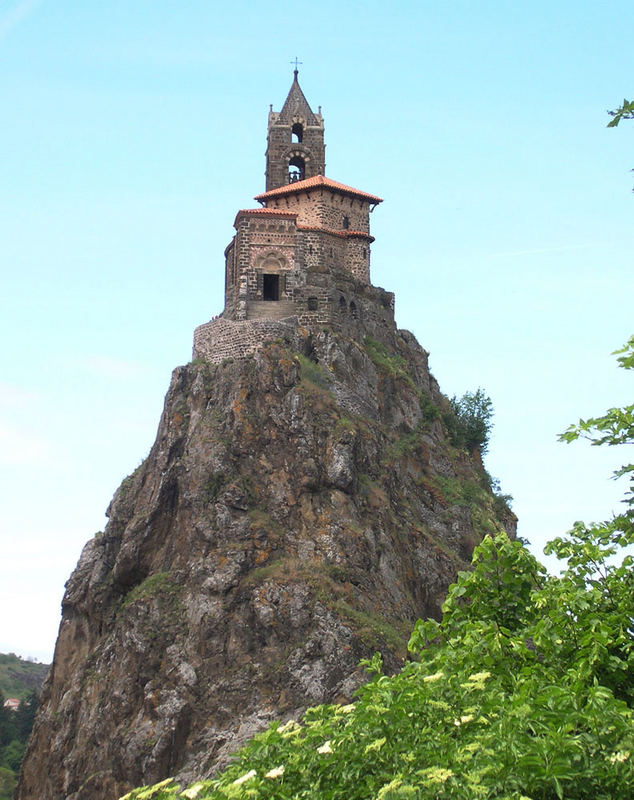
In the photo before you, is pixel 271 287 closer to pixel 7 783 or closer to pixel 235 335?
pixel 235 335

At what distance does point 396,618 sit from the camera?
53562 mm

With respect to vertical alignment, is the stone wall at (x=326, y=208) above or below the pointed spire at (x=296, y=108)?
below

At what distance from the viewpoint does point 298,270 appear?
207 feet

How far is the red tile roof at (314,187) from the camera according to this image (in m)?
67.5

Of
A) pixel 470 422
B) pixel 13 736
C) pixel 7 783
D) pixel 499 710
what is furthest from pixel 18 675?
pixel 499 710

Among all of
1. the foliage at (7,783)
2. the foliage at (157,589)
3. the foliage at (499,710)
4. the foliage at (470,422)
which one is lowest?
the foliage at (7,783)

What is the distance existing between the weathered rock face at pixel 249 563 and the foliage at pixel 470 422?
367cm

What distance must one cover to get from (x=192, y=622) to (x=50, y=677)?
45.7 feet

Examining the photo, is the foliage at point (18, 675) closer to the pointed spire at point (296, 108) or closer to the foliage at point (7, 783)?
the foliage at point (7, 783)

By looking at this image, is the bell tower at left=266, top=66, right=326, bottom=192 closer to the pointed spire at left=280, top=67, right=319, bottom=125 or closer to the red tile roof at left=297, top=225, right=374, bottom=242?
the pointed spire at left=280, top=67, right=319, bottom=125

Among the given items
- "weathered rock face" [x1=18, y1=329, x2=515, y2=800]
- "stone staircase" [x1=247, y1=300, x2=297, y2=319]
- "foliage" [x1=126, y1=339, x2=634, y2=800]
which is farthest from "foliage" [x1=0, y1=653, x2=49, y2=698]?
"foliage" [x1=126, y1=339, x2=634, y2=800]

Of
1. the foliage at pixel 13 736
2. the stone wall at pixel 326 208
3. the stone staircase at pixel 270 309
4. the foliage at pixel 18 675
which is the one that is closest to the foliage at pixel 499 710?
the stone staircase at pixel 270 309

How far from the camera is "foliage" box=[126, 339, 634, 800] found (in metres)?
12.5

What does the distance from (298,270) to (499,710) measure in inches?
1994
